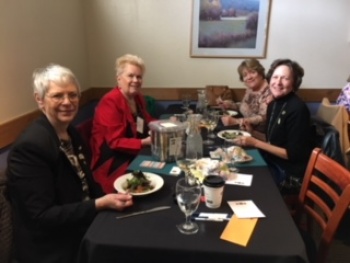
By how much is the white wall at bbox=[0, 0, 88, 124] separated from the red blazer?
0.51 metres

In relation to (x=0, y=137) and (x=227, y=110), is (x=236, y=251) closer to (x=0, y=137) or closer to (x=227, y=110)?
(x=0, y=137)

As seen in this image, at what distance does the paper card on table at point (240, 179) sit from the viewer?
4.67ft

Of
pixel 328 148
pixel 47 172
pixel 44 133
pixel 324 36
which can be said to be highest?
pixel 324 36

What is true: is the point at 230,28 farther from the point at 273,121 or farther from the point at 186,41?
the point at 273,121

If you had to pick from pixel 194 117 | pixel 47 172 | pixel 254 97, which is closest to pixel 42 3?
pixel 194 117

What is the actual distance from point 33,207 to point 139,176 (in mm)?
424

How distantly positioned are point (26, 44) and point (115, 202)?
145 centimetres

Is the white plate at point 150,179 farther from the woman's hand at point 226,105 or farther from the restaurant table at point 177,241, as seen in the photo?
the woman's hand at point 226,105

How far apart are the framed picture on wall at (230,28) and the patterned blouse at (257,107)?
73 cm

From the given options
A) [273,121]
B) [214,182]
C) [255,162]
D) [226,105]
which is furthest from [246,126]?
[214,182]

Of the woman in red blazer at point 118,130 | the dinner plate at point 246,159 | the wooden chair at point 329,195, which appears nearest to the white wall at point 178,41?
the woman in red blazer at point 118,130

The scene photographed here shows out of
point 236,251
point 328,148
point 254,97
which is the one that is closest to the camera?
point 236,251

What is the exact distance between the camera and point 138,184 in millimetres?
1331

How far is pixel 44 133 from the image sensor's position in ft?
4.07
